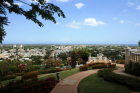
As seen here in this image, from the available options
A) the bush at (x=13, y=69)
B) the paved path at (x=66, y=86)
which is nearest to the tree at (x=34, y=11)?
the paved path at (x=66, y=86)

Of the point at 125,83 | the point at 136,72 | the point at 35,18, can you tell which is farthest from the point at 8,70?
the point at 136,72

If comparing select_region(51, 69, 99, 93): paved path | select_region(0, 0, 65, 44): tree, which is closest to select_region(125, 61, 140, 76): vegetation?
select_region(51, 69, 99, 93): paved path

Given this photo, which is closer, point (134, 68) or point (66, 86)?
point (66, 86)

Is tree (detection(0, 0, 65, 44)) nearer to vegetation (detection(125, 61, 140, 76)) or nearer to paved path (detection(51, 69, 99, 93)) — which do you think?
paved path (detection(51, 69, 99, 93))

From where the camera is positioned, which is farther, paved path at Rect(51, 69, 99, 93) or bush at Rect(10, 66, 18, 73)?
bush at Rect(10, 66, 18, 73)

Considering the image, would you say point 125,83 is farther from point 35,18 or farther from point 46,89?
point 35,18

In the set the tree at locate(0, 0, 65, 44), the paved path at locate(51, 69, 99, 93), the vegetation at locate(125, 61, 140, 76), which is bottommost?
the paved path at locate(51, 69, 99, 93)

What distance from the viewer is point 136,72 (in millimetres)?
8469

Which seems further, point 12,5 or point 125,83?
point 125,83

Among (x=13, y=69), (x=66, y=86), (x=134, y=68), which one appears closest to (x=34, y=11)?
(x=66, y=86)

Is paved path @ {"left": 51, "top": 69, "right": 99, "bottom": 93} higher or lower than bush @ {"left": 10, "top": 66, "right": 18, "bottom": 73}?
higher

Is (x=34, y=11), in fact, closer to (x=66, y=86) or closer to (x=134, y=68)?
(x=66, y=86)

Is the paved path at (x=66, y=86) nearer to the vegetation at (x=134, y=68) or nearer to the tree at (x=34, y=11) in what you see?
the tree at (x=34, y=11)

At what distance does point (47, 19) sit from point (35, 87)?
3.94 meters
